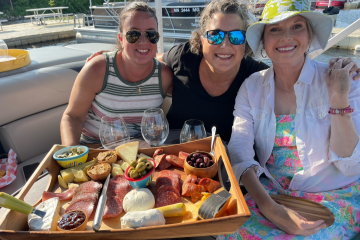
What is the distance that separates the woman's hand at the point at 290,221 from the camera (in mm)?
1158

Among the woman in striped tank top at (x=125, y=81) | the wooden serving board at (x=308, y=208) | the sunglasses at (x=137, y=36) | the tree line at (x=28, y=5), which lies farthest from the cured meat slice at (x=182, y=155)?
the tree line at (x=28, y=5)

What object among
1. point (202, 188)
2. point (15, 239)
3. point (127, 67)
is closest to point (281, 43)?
point (202, 188)

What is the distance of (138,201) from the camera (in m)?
0.99

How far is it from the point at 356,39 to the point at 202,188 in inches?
403

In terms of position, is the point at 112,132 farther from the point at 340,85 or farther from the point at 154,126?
the point at 340,85

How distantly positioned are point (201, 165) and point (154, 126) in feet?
A: 1.27

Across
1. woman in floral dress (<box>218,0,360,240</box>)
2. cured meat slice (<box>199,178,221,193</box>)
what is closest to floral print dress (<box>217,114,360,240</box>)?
woman in floral dress (<box>218,0,360,240</box>)

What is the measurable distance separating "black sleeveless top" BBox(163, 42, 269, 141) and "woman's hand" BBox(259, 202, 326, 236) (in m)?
0.79

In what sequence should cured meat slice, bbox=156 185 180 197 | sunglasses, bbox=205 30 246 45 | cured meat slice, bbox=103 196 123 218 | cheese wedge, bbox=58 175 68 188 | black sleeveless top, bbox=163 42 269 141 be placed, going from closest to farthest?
cured meat slice, bbox=103 196 123 218, cured meat slice, bbox=156 185 180 197, cheese wedge, bbox=58 175 68 188, sunglasses, bbox=205 30 246 45, black sleeveless top, bbox=163 42 269 141

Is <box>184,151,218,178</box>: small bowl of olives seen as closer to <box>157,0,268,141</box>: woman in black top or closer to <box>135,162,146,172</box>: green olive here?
<box>135,162,146,172</box>: green olive

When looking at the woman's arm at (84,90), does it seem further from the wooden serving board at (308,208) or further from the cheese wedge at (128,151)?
the wooden serving board at (308,208)

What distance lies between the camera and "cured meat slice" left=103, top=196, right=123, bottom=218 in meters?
0.96

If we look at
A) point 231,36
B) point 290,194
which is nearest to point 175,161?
point 290,194

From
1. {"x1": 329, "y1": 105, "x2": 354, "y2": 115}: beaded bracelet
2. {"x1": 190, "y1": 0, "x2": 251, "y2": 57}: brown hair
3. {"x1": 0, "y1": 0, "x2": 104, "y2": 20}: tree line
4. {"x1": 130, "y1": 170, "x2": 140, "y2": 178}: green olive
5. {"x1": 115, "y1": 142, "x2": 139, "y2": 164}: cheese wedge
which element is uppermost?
{"x1": 0, "y1": 0, "x2": 104, "y2": 20}: tree line
